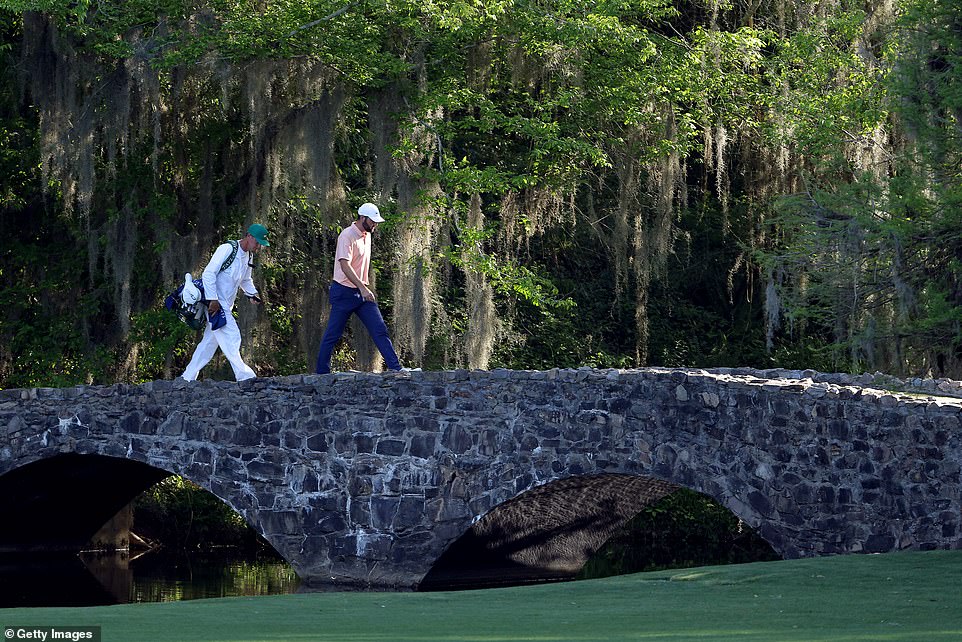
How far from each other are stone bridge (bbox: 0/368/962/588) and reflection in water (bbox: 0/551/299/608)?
3.85ft

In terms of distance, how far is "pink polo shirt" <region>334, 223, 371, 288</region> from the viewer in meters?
13.3

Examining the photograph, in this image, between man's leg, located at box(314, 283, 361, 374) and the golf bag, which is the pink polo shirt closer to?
man's leg, located at box(314, 283, 361, 374)

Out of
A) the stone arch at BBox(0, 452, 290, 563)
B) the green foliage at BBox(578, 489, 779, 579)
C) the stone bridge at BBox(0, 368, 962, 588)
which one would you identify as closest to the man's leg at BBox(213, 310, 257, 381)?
the stone bridge at BBox(0, 368, 962, 588)

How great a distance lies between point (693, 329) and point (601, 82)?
17.5 ft

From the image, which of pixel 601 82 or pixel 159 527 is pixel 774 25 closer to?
pixel 601 82

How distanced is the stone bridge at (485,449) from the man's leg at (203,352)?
18 cm

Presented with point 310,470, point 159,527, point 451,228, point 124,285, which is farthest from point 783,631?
point 159,527

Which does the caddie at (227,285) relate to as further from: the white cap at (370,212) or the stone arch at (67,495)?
the stone arch at (67,495)

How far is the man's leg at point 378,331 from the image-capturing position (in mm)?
13297

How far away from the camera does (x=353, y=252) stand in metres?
13.3

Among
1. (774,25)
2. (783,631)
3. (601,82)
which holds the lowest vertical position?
(783,631)

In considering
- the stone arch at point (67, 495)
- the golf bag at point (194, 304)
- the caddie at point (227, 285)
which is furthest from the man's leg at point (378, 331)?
the stone arch at point (67, 495)

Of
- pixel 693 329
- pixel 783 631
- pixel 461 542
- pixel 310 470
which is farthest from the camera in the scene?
pixel 693 329

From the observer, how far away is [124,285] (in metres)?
17.7
